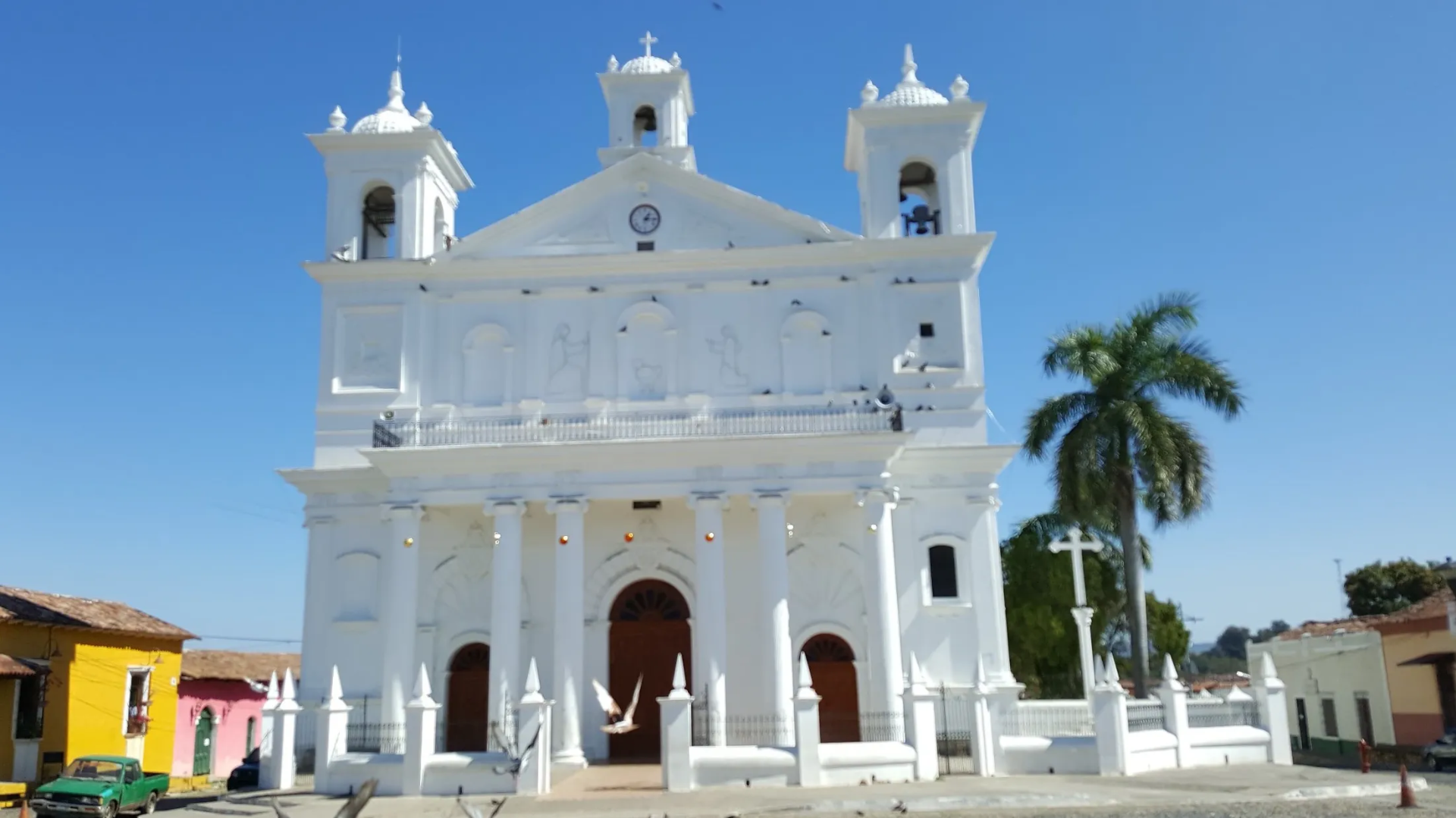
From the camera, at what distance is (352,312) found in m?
25.9

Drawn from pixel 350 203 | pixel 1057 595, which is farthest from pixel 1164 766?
pixel 350 203

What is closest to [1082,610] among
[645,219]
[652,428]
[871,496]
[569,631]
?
[871,496]

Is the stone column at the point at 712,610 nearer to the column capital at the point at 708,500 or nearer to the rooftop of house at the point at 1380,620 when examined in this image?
the column capital at the point at 708,500

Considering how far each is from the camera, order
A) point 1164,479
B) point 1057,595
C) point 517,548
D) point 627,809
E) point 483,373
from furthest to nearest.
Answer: point 1057,595 → point 483,373 → point 1164,479 → point 517,548 → point 627,809

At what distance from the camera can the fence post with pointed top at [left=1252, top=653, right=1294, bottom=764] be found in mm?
21703

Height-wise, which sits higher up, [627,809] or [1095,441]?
[1095,441]

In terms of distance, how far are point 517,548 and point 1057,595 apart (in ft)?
59.6

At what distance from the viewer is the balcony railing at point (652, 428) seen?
22125mm

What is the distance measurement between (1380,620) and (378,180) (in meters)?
27.5

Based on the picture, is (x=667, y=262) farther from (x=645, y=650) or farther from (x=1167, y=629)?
(x=1167, y=629)

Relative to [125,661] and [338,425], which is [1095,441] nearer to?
[338,425]

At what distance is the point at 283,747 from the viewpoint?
2077 centimetres

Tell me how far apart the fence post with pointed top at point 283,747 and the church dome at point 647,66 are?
617 inches

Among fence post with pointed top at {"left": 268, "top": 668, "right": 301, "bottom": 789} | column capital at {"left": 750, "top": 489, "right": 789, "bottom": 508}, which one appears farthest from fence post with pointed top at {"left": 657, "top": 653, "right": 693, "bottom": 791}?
fence post with pointed top at {"left": 268, "top": 668, "right": 301, "bottom": 789}
